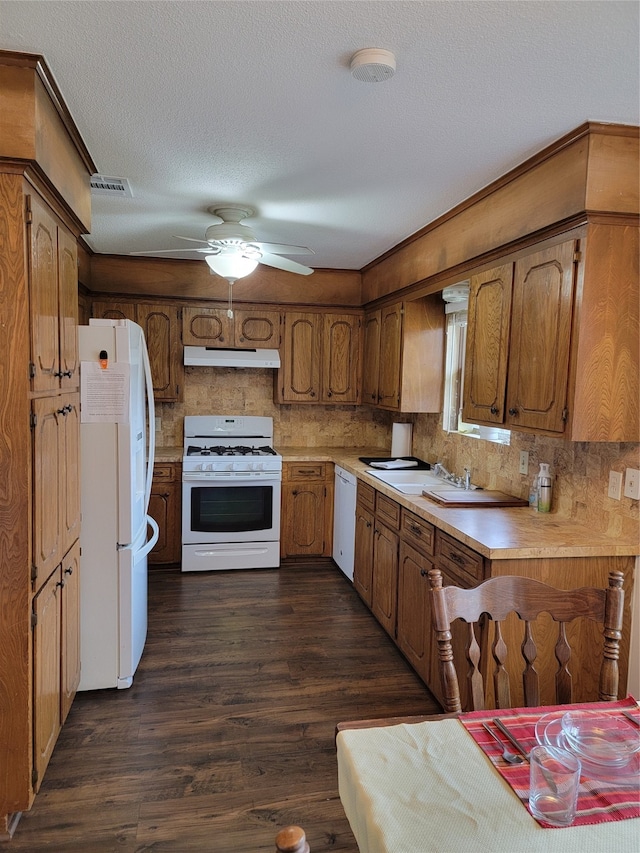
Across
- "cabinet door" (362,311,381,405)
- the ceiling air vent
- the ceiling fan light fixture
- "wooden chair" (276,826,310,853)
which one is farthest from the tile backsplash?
the ceiling air vent

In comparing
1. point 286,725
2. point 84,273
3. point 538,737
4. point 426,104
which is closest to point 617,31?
point 426,104

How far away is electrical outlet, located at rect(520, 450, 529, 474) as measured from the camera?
2.98m

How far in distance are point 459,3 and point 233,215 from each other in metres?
1.99

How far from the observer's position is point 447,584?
2510 millimetres

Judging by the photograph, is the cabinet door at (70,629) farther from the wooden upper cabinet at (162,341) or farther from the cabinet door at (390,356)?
the cabinet door at (390,356)

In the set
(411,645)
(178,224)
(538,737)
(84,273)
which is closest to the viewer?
(538,737)

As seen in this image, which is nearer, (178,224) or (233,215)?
(233,215)

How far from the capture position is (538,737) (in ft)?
3.88

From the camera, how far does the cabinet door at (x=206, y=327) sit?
15.3ft

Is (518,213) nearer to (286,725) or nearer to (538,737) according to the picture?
(538,737)

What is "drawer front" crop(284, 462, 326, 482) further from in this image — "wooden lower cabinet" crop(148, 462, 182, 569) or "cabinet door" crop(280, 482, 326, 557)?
"wooden lower cabinet" crop(148, 462, 182, 569)

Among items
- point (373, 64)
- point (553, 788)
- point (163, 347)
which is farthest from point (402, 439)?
point (553, 788)

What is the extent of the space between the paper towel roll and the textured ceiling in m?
2.08

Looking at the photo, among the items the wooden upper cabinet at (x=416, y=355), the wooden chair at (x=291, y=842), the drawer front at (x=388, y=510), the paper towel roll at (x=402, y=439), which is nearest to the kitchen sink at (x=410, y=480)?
the drawer front at (x=388, y=510)
